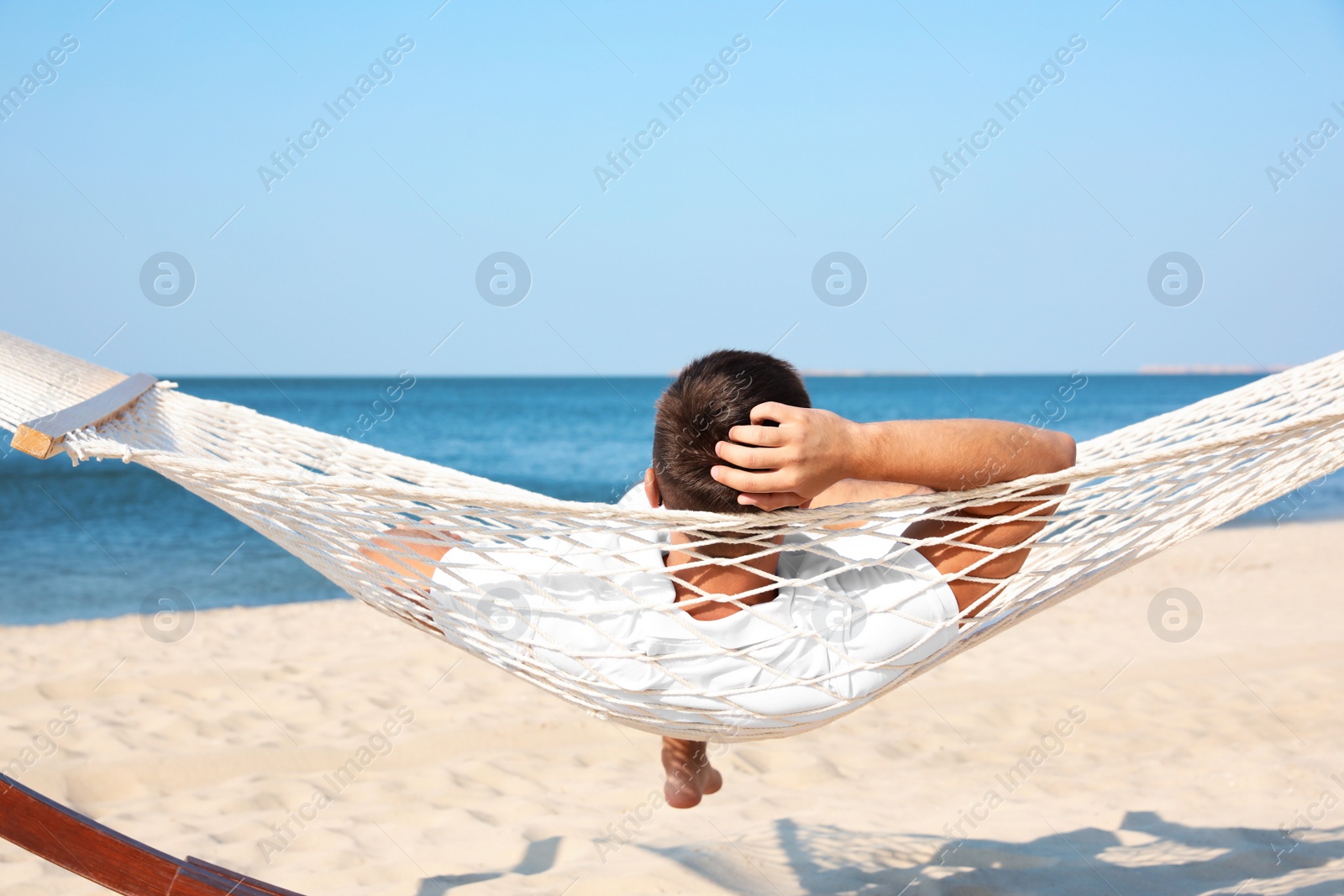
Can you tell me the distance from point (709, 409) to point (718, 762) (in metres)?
1.68

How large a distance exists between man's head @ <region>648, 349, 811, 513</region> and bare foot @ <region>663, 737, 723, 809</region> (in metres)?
0.64

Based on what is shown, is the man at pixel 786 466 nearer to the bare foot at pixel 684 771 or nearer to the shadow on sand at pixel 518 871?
the bare foot at pixel 684 771

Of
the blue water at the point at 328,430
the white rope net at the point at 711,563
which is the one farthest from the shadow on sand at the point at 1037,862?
the blue water at the point at 328,430

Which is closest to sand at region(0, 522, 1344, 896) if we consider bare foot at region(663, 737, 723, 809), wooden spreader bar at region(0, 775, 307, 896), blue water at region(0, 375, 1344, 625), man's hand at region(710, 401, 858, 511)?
bare foot at region(663, 737, 723, 809)

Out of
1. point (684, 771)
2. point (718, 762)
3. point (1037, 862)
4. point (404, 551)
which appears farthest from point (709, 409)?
point (718, 762)

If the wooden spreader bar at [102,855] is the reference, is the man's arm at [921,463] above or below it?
above

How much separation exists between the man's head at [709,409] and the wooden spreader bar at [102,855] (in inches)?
28.5

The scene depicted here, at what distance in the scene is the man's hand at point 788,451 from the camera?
0.86 m

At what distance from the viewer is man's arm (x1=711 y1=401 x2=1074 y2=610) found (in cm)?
87

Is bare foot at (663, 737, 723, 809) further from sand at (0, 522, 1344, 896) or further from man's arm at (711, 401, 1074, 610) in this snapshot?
man's arm at (711, 401, 1074, 610)

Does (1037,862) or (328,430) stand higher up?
(328,430)

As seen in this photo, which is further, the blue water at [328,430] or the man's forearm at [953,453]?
the blue water at [328,430]

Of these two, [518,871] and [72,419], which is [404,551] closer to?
[72,419]

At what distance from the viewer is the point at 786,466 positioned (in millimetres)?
871
